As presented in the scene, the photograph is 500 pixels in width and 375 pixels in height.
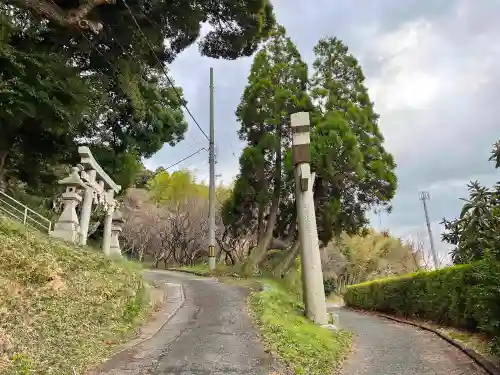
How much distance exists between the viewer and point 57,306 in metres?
6.04

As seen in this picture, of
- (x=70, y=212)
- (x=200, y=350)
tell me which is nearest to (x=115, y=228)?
(x=70, y=212)

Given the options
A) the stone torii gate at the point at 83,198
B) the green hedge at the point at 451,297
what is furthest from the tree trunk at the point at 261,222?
the stone torii gate at the point at 83,198

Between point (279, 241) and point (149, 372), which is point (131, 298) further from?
point (279, 241)

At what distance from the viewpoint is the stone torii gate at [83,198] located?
10203 mm

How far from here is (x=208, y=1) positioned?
12547 mm

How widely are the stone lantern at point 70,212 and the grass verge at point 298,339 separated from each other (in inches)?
178

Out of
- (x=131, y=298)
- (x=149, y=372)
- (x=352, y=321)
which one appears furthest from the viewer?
(x=352, y=321)

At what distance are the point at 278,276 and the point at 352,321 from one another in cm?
364

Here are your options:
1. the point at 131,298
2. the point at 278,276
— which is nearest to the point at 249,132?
the point at 278,276

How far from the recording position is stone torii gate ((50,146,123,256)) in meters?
10.2

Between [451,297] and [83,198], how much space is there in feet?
32.1

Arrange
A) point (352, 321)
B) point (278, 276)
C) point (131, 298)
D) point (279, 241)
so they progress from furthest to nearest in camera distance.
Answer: point (279, 241) < point (278, 276) < point (352, 321) < point (131, 298)

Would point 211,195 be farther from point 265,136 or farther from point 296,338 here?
point 296,338

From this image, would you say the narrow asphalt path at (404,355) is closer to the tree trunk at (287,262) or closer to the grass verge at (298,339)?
the grass verge at (298,339)
